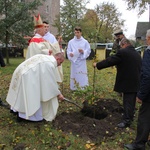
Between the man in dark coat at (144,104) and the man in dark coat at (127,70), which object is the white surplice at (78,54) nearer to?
the man in dark coat at (127,70)

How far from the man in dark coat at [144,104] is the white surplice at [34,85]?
1764mm

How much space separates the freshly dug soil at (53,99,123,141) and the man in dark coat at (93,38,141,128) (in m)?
0.50

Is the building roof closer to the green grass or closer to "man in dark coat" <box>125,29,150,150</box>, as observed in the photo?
the green grass

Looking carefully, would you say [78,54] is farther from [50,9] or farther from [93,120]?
[50,9]

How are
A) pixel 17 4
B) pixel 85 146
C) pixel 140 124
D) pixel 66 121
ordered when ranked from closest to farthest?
1. pixel 140 124
2. pixel 85 146
3. pixel 66 121
4. pixel 17 4

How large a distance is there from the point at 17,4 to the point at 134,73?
42.2 ft

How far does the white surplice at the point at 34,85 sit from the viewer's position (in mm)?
4586

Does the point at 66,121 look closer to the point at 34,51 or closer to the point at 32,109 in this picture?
the point at 32,109

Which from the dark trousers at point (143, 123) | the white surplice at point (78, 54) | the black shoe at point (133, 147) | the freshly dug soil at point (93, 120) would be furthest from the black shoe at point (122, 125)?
the white surplice at point (78, 54)

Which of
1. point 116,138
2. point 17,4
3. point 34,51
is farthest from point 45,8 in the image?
point 116,138

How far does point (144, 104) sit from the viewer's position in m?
3.67

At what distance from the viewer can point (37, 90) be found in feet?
15.1

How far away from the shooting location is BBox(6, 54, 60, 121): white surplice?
4586 mm

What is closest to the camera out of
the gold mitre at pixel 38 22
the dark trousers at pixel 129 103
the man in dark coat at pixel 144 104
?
the man in dark coat at pixel 144 104
